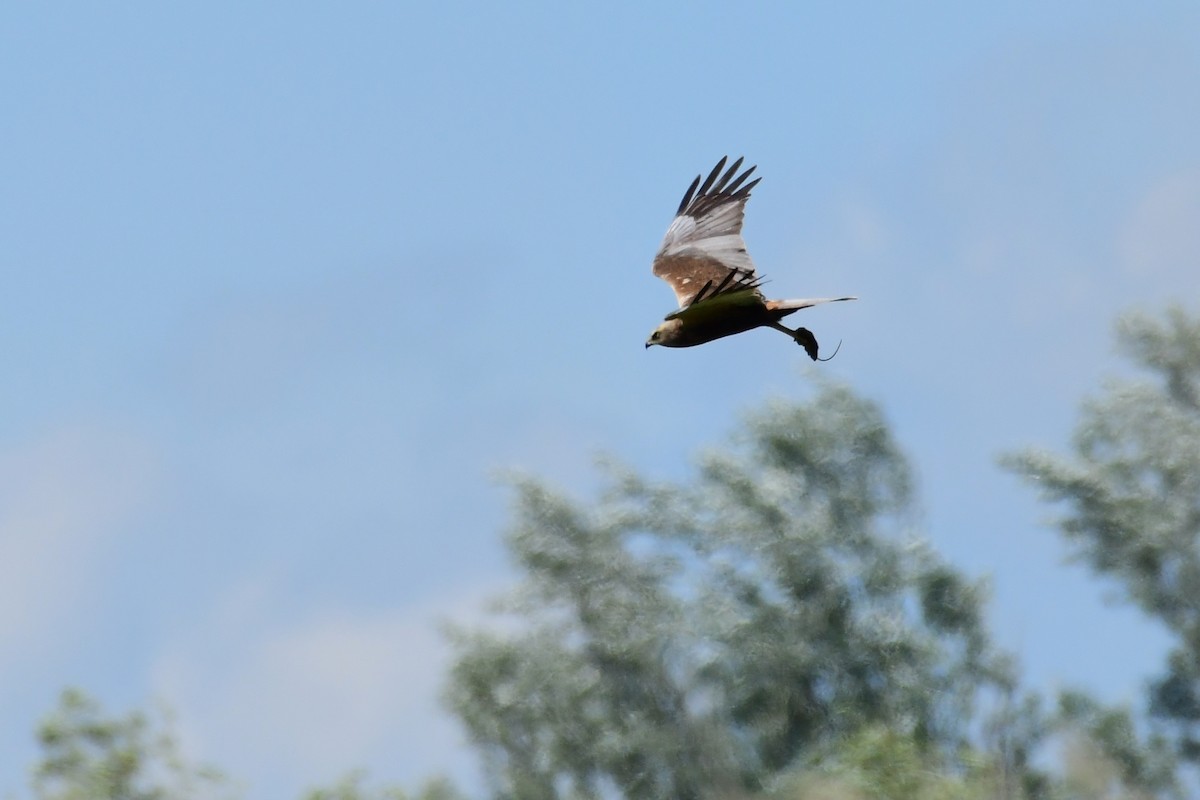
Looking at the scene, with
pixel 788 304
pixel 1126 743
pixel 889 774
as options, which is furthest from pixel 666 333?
pixel 1126 743

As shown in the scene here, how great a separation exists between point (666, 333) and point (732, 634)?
20.6 m

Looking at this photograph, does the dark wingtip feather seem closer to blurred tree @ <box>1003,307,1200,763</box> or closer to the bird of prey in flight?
the bird of prey in flight

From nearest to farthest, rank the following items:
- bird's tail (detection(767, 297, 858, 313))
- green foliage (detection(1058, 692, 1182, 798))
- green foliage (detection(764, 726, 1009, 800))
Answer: bird's tail (detection(767, 297, 858, 313))
green foliage (detection(764, 726, 1009, 800))
green foliage (detection(1058, 692, 1182, 798))

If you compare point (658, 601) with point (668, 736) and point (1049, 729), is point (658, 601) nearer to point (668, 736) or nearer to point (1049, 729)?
point (668, 736)

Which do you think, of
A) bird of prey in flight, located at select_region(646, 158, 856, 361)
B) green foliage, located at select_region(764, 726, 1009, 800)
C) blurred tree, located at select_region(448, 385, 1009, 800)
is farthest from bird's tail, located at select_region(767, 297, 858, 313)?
blurred tree, located at select_region(448, 385, 1009, 800)

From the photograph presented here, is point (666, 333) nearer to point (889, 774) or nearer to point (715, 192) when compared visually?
point (715, 192)

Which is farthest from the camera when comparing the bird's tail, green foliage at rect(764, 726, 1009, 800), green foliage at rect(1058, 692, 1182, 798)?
green foliage at rect(1058, 692, 1182, 798)

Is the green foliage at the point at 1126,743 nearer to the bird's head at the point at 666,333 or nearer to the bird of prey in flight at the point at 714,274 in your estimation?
the bird of prey in flight at the point at 714,274

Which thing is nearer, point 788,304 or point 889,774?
point 788,304

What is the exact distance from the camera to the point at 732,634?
Result: 108ft

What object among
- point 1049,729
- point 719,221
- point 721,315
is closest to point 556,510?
point 1049,729

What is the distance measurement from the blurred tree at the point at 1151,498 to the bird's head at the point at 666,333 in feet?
69.9

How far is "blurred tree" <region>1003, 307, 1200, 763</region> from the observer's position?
108ft

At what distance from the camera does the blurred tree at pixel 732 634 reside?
32281mm
